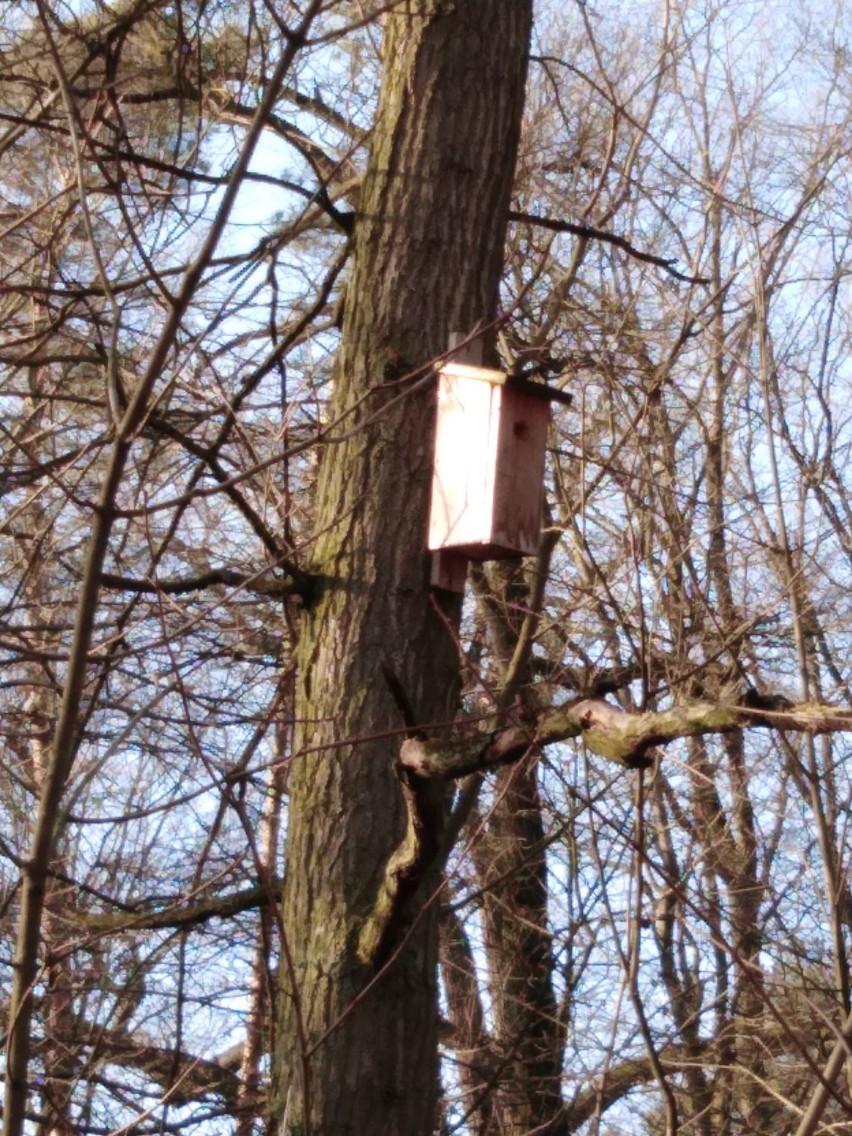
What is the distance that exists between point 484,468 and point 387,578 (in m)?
0.31

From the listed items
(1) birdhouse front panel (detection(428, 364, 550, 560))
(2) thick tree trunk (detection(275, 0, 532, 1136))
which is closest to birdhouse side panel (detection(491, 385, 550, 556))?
(1) birdhouse front panel (detection(428, 364, 550, 560))

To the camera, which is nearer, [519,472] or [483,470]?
[483,470]

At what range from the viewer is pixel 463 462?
3342 millimetres

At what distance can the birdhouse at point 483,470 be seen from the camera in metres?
3.28

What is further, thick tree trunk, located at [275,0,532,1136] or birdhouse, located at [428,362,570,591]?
birdhouse, located at [428,362,570,591]

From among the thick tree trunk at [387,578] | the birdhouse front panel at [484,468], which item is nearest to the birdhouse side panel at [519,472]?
the birdhouse front panel at [484,468]

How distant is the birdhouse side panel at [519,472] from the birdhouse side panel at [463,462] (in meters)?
0.02

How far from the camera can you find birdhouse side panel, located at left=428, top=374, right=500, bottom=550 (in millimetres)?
3273

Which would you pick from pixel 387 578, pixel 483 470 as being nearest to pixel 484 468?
pixel 483 470

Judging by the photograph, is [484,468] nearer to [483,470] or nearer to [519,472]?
[483,470]

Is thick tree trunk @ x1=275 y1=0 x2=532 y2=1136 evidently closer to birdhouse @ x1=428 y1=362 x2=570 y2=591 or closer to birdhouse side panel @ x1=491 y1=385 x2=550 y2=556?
birdhouse @ x1=428 y1=362 x2=570 y2=591

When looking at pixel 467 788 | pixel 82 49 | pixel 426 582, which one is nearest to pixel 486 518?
pixel 426 582

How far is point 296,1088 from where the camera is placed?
3.01 m

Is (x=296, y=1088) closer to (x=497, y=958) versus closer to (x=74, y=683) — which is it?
(x=74, y=683)
